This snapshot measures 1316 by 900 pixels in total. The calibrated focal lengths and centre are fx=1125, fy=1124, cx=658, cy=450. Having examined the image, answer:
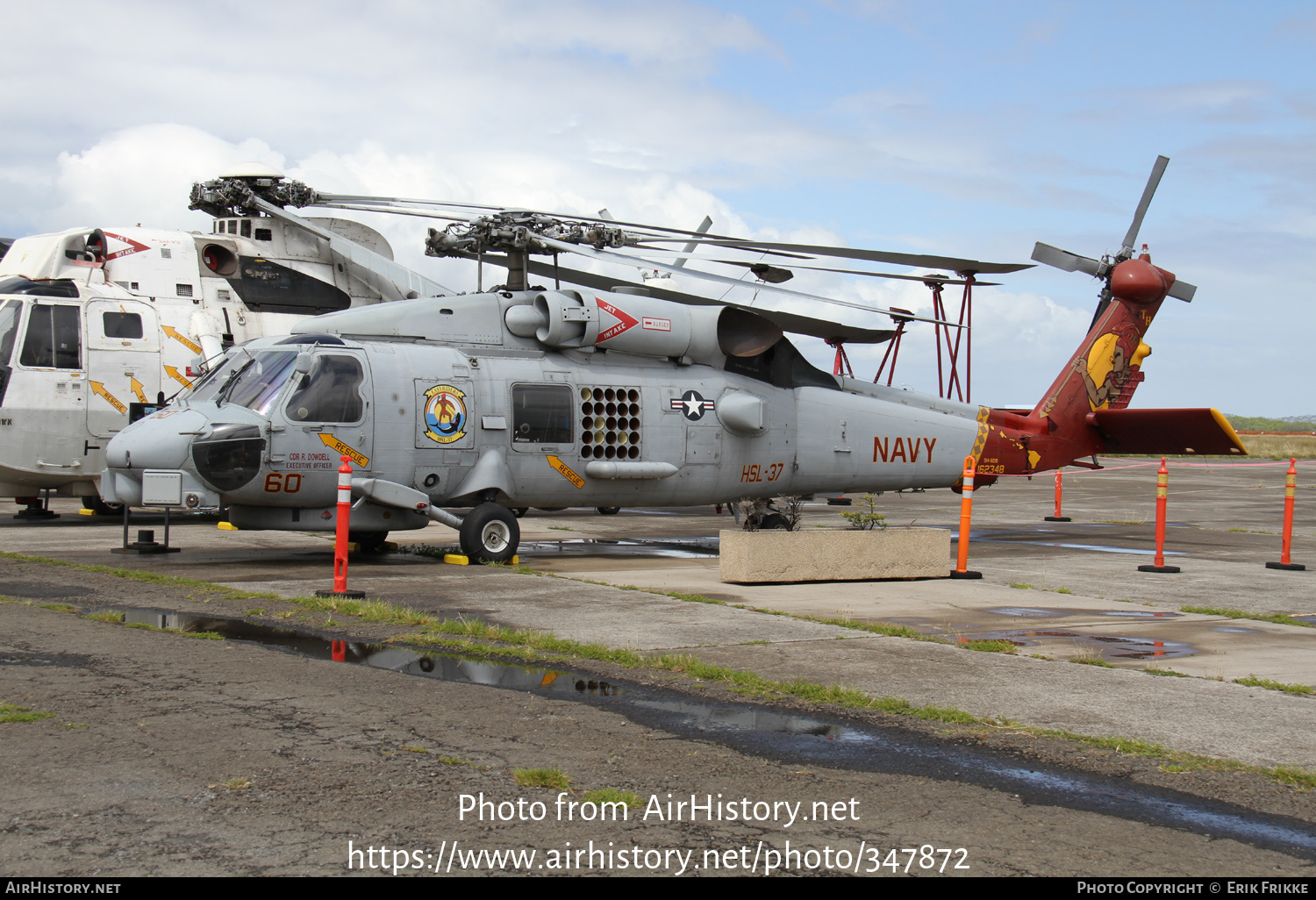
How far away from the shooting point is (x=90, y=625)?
7594 millimetres

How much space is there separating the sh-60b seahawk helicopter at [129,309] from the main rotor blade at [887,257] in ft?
21.6

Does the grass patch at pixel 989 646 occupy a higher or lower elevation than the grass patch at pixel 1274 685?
lower

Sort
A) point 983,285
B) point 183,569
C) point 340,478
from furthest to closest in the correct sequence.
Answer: point 983,285 → point 183,569 → point 340,478

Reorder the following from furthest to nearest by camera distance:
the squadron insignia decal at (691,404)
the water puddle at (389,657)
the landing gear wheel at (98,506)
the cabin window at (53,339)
→ the landing gear wheel at (98,506) → the cabin window at (53,339) → the squadron insignia decal at (691,404) → the water puddle at (389,657)

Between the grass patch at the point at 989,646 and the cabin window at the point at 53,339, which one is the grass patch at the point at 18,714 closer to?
the grass patch at the point at 989,646

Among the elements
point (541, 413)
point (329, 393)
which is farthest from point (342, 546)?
point (541, 413)

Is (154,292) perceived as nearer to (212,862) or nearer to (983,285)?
(983,285)

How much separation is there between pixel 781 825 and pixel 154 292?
1573 cm

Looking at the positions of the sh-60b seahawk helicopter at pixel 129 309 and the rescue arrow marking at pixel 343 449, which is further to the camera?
the sh-60b seahawk helicopter at pixel 129 309

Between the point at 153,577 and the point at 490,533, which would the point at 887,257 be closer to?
the point at 490,533

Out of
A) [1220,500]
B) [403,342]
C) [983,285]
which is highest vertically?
[983,285]

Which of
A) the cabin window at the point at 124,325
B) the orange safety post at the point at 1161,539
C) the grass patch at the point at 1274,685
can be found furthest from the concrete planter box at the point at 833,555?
the cabin window at the point at 124,325

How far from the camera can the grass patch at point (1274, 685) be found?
6.29m

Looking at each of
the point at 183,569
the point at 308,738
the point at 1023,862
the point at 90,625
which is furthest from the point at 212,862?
the point at 183,569
